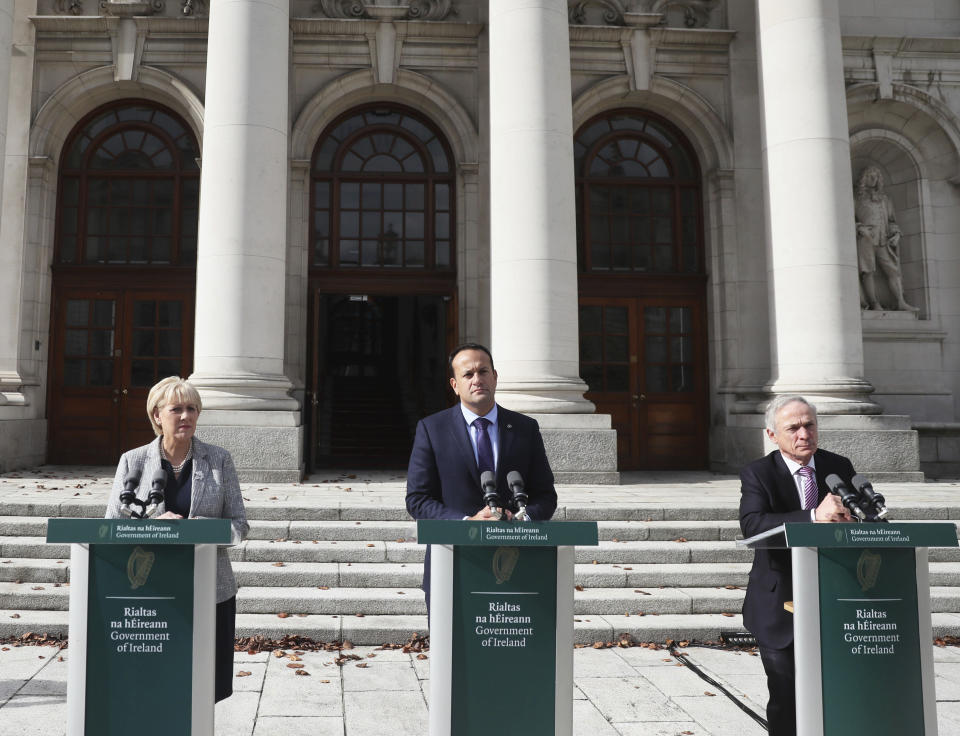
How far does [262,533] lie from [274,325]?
4.19 metres

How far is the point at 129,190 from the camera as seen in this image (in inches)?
614

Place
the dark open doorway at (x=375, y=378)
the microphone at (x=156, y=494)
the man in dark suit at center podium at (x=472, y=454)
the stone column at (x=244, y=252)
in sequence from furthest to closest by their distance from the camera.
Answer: the dark open doorway at (x=375, y=378), the stone column at (x=244, y=252), the man in dark suit at center podium at (x=472, y=454), the microphone at (x=156, y=494)

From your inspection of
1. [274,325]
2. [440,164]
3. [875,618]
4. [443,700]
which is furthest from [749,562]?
[440,164]

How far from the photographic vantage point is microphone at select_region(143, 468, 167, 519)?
348 cm

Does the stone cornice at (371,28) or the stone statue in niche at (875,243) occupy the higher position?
the stone cornice at (371,28)

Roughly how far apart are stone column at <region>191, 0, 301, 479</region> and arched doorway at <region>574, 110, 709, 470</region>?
Result: 264 inches

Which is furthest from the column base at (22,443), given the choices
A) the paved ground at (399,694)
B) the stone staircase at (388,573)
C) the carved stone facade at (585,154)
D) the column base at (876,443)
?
the column base at (876,443)

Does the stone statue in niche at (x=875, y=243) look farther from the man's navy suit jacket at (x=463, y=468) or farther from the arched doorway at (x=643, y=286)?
the man's navy suit jacket at (x=463, y=468)

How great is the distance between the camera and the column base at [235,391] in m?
11.3

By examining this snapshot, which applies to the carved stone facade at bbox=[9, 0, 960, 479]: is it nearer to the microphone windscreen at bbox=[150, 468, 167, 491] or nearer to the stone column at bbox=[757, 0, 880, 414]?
the stone column at bbox=[757, 0, 880, 414]

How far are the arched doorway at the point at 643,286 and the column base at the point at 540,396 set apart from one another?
3887 millimetres

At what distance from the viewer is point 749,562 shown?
8.34 m

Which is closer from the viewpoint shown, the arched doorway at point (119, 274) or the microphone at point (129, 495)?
the microphone at point (129, 495)

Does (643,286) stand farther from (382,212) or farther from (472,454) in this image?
(472,454)
